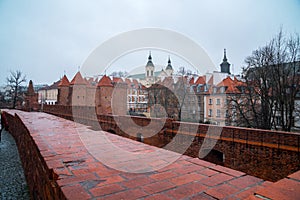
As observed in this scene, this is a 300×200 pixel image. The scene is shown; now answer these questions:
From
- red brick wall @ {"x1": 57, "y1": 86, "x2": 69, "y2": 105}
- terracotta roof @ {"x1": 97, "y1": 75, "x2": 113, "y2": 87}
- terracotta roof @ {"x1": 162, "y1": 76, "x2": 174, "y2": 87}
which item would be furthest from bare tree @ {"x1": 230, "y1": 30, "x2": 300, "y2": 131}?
red brick wall @ {"x1": 57, "y1": 86, "x2": 69, "y2": 105}

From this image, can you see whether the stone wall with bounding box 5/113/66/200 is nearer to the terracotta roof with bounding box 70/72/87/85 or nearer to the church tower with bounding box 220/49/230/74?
the terracotta roof with bounding box 70/72/87/85

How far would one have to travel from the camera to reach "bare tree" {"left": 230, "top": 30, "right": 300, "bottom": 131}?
14.1 metres

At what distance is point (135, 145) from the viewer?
2.78 m

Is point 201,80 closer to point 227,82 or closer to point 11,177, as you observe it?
point 227,82

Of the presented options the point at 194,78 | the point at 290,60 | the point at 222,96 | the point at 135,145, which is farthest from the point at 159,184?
the point at 194,78

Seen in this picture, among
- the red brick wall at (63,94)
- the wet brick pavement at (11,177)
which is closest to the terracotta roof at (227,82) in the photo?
the red brick wall at (63,94)

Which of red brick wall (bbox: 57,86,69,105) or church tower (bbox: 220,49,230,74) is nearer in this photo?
red brick wall (bbox: 57,86,69,105)

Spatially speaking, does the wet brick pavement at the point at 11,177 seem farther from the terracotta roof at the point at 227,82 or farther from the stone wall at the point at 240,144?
the terracotta roof at the point at 227,82

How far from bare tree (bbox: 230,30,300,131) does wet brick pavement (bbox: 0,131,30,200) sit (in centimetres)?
1438

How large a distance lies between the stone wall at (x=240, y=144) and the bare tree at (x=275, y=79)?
31.7 ft

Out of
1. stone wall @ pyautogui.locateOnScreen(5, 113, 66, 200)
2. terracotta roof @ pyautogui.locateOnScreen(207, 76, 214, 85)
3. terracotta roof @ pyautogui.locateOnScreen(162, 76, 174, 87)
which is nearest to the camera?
stone wall @ pyautogui.locateOnScreen(5, 113, 66, 200)

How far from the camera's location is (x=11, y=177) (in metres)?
5.87

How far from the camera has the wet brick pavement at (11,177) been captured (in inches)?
186

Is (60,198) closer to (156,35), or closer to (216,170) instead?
(216,170)
